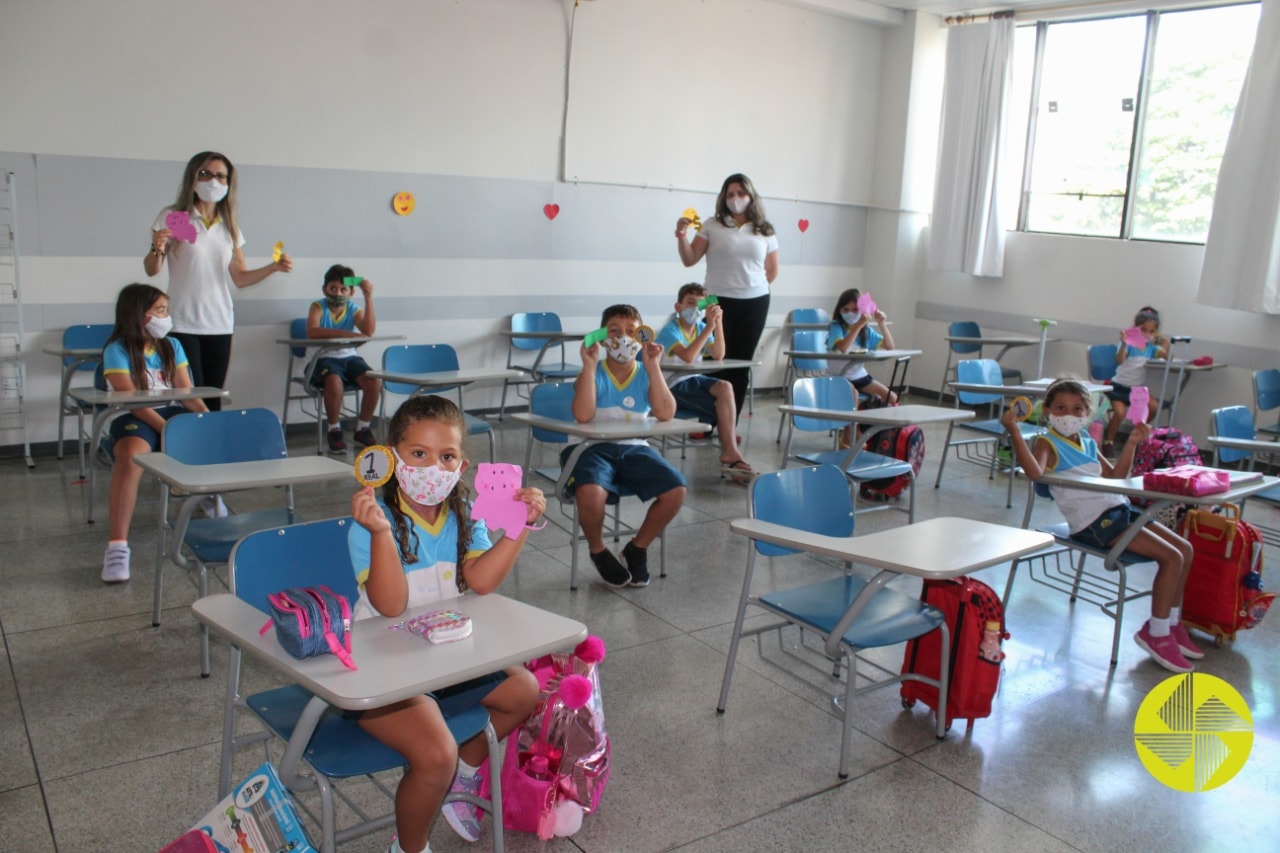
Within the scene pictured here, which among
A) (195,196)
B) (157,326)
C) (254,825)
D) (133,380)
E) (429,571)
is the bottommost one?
(254,825)

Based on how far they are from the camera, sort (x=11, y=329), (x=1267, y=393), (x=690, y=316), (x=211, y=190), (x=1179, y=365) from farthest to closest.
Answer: (x=1179, y=365) < (x=1267, y=393) < (x=690, y=316) < (x=11, y=329) < (x=211, y=190)

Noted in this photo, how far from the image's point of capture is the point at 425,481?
2213 mm

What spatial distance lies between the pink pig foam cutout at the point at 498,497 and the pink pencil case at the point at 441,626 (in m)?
0.21

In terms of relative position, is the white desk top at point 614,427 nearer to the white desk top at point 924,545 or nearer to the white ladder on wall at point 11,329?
the white desk top at point 924,545

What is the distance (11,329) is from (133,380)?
77.7 inches

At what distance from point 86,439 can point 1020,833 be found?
5410mm

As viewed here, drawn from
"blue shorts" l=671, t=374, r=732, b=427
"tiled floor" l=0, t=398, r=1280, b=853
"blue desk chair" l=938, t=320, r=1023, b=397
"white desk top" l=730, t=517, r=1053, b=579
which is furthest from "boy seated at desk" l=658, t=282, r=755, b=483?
"blue desk chair" l=938, t=320, r=1023, b=397

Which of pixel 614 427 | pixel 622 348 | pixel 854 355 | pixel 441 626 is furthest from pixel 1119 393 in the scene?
pixel 441 626

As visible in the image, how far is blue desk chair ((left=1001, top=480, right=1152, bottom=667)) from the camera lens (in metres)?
3.57

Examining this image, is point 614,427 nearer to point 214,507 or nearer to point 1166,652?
point 214,507

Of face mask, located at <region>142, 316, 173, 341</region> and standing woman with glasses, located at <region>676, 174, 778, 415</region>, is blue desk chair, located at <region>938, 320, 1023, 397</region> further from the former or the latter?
face mask, located at <region>142, 316, 173, 341</region>

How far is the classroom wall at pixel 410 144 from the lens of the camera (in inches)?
221

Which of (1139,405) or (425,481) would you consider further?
(1139,405)

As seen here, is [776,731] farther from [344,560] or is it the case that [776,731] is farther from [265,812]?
[265,812]
